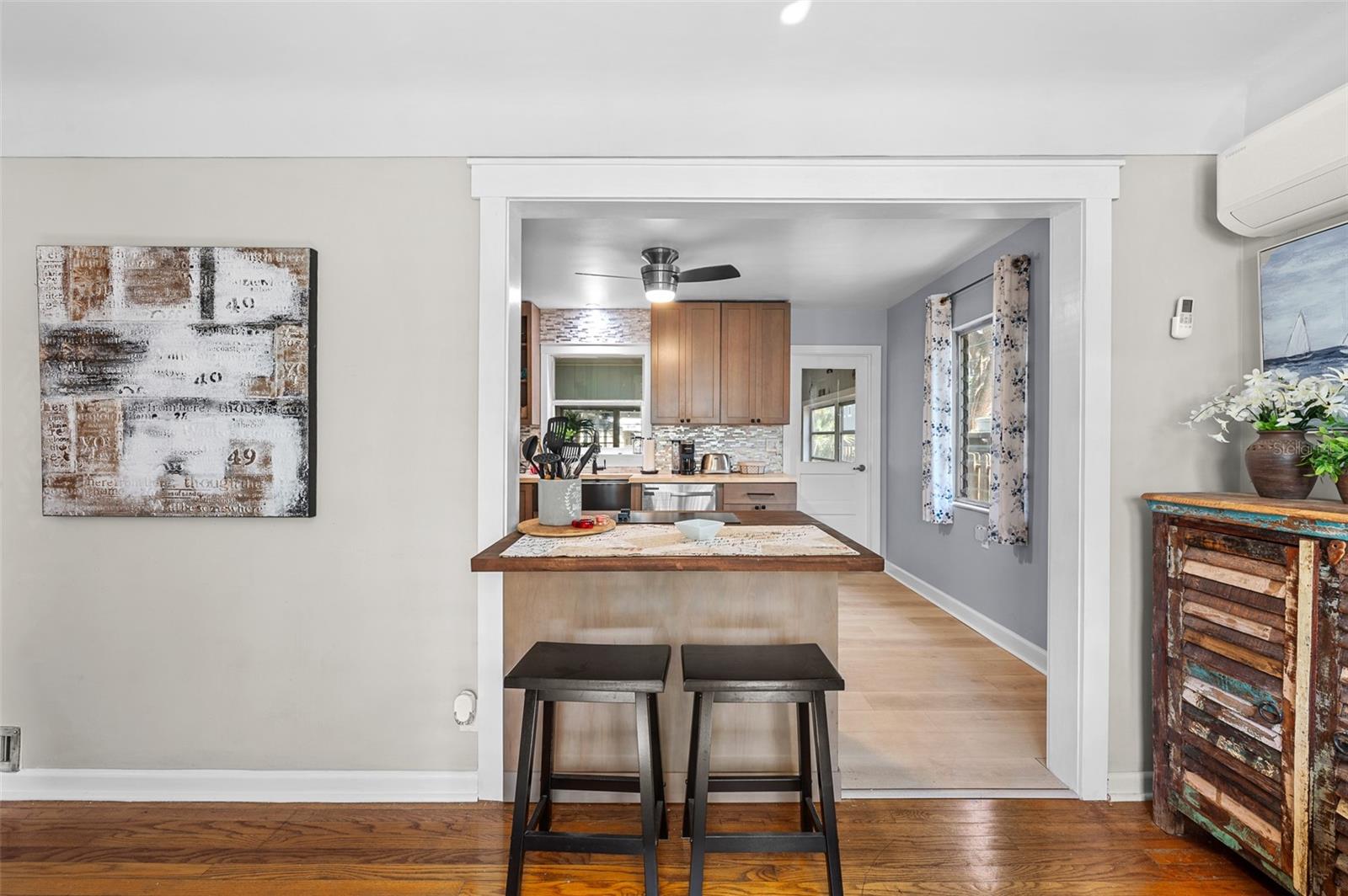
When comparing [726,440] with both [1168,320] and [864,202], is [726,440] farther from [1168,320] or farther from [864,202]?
[1168,320]

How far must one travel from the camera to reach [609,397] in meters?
5.48

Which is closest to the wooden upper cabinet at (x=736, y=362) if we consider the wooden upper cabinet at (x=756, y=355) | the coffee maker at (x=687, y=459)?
the wooden upper cabinet at (x=756, y=355)

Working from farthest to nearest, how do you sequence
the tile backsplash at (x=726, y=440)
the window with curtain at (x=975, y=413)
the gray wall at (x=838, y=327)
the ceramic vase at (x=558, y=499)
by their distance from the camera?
the gray wall at (x=838, y=327) → the tile backsplash at (x=726, y=440) → the window with curtain at (x=975, y=413) → the ceramic vase at (x=558, y=499)

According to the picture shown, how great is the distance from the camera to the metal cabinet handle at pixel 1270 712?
1629 mm

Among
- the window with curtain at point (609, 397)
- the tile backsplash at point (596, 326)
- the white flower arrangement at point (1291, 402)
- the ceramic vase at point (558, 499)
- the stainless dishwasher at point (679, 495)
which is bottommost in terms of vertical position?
the stainless dishwasher at point (679, 495)

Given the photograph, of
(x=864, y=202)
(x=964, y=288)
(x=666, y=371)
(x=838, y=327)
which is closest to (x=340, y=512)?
(x=864, y=202)

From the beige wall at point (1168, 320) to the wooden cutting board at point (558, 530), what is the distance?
5.71 ft

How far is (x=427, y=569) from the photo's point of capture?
221 cm

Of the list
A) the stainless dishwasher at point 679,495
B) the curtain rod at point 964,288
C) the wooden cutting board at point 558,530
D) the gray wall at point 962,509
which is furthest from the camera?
the stainless dishwasher at point 679,495

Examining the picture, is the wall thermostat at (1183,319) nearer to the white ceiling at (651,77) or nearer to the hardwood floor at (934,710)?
the white ceiling at (651,77)

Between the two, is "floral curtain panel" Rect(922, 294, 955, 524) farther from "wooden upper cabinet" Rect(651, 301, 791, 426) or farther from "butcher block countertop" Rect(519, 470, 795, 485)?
"wooden upper cabinet" Rect(651, 301, 791, 426)

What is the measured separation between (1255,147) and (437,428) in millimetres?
2679

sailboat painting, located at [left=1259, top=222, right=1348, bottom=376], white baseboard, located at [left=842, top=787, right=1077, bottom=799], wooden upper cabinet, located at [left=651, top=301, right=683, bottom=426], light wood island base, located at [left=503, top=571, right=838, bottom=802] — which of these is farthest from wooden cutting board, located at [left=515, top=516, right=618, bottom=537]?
wooden upper cabinet, located at [left=651, top=301, right=683, bottom=426]

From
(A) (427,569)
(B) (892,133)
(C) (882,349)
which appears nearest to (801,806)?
(A) (427,569)
